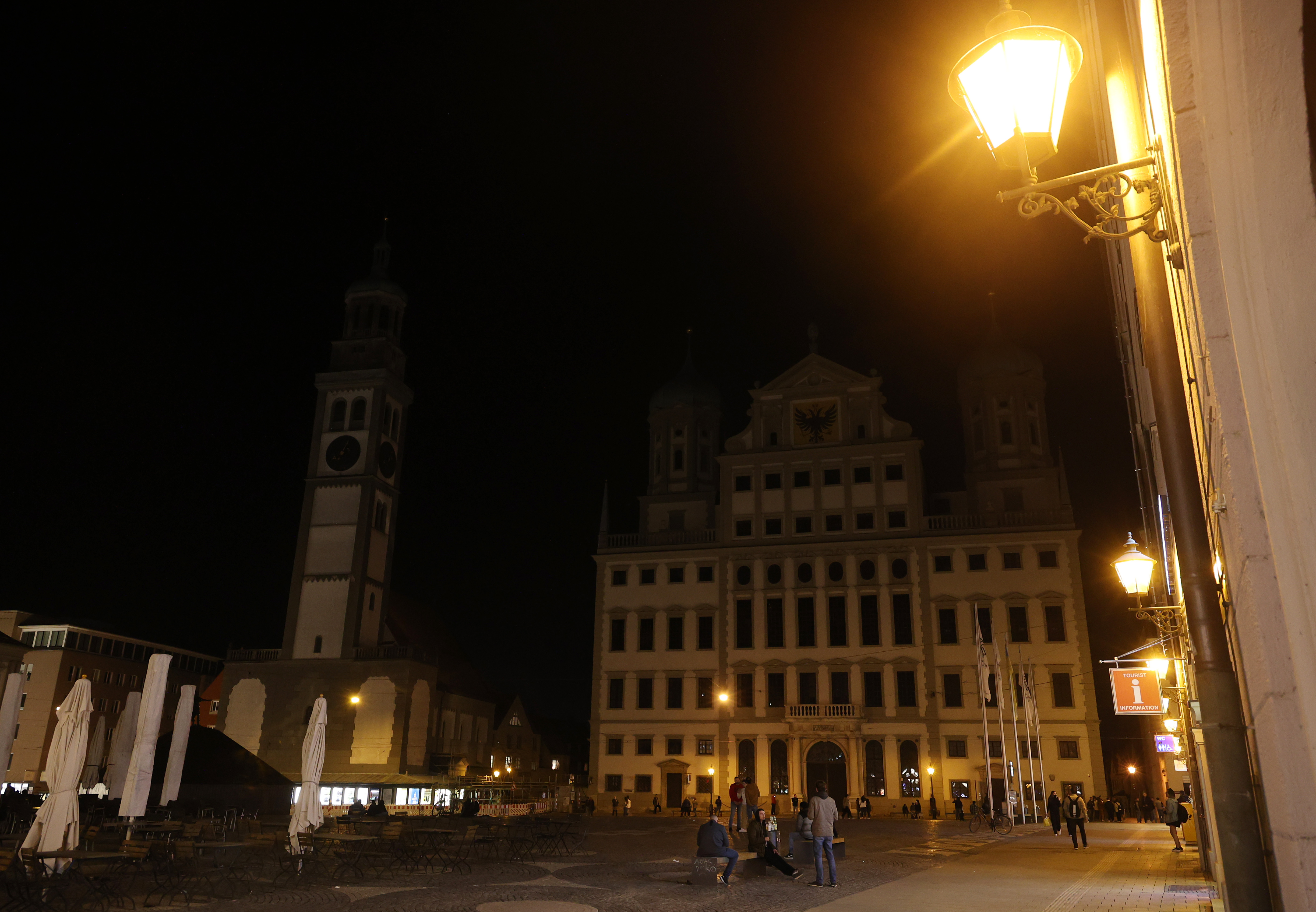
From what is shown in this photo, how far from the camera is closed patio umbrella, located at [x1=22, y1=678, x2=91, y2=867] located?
46.9ft

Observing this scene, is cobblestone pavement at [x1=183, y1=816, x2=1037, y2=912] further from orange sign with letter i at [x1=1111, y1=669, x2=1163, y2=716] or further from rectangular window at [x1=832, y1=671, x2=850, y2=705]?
rectangular window at [x1=832, y1=671, x2=850, y2=705]

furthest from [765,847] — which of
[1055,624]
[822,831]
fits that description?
[1055,624]

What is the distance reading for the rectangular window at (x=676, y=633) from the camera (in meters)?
47.6

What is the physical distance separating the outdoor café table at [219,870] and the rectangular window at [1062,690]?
119 ft

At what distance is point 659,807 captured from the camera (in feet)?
147

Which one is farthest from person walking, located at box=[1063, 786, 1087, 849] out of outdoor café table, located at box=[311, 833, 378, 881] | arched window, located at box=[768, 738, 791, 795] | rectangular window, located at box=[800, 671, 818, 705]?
rectangular window, located at box=[800, 671, 818, 705]

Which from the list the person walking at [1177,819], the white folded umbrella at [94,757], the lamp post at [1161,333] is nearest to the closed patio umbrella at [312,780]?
the white folded umbrella at [94,757]

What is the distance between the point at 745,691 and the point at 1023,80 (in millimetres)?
44016

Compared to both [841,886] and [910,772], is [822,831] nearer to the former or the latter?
[841,886]

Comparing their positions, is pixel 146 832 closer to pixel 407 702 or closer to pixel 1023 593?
pixel 407 702

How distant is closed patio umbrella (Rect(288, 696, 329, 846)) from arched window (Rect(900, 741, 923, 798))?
2864 centimetres

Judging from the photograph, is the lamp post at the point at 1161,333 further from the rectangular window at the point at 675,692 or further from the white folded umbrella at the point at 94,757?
the rectangular window at the point at 675,692

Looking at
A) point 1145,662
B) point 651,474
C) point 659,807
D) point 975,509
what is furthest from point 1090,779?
point 651,474

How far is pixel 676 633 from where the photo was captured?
47.9 m
